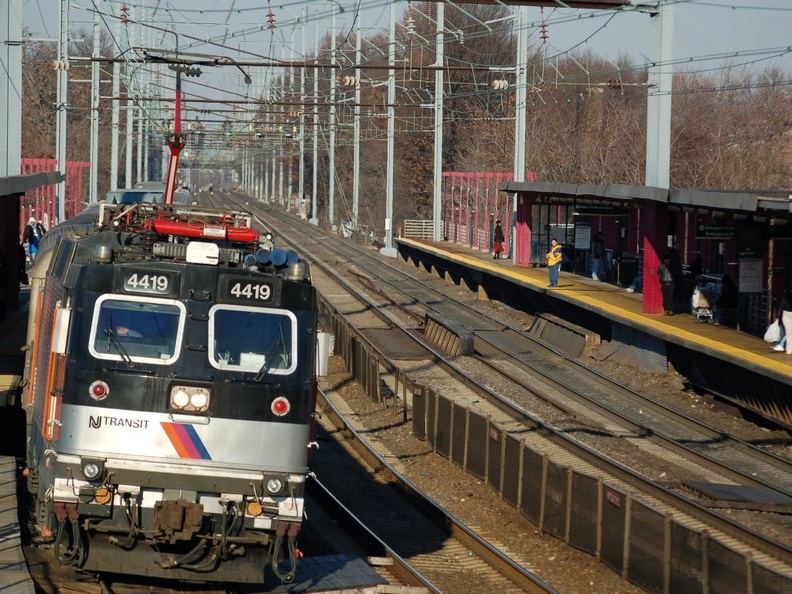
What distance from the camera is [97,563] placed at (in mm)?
9648

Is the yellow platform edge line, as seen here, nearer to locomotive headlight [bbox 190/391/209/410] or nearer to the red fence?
locomotive headlight [bbox 190/391/209/410]

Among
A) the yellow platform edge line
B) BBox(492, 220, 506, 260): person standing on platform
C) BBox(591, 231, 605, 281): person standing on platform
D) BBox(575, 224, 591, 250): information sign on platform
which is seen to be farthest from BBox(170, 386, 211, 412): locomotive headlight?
BBox(492, 220, 506, 260): person standing on platform

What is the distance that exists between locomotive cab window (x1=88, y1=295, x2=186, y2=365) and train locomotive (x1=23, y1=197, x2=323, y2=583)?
11 millimetres

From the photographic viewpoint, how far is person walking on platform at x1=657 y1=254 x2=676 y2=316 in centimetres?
2509

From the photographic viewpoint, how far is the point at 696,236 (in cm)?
2408

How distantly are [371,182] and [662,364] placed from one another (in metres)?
59.7

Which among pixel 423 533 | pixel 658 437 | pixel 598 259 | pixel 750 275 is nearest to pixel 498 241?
pixel 598 259

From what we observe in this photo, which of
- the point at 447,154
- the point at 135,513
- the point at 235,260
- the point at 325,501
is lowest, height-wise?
the point at 325,501

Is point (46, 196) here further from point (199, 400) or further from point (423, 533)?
point (199, 400)

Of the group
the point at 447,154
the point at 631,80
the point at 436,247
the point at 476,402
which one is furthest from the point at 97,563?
the point at 447,154

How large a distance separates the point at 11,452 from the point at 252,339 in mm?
8530

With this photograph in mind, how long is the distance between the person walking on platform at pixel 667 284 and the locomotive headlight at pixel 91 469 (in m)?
17.9

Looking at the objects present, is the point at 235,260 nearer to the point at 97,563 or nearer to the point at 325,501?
the point at 97,563

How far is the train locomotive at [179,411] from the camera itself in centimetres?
945
